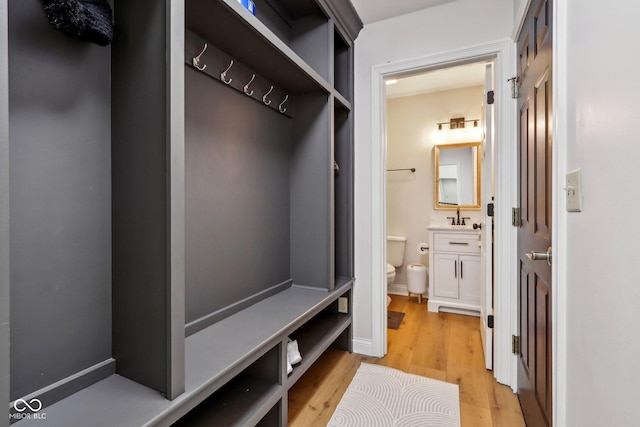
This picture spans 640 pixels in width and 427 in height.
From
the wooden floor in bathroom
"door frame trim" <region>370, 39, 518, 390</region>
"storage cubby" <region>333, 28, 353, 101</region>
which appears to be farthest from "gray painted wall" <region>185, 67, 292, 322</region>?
"door frame trim" <region>370, 39, 518, 390</region>

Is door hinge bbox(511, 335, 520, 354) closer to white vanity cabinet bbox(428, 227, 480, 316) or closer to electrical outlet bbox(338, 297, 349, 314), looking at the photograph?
electrical outlet bbox(338, 297, 349, 314)

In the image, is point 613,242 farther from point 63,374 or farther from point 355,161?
point 355,161

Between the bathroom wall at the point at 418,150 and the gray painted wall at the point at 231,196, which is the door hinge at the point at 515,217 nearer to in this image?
the gray painted wall at the point at 231,196

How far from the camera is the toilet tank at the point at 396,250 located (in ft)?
12.3

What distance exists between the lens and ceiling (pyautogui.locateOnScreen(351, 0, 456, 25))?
6.60 feet

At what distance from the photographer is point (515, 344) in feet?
5.87

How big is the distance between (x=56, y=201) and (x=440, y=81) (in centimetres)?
361

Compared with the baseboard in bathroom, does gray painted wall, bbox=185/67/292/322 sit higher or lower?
higher

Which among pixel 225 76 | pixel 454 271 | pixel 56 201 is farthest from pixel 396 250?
pixel 56 201

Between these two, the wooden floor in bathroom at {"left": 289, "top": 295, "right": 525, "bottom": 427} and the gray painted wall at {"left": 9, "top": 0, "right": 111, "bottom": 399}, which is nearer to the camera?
the gray painted wall at {"left": 9, "top": 0, "right": 111, "bottom": 399}

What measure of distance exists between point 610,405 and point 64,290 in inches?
55.4

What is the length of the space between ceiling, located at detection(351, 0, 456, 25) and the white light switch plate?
171 cm

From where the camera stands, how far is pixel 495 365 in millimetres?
1910

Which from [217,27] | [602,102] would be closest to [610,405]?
[602,102]
